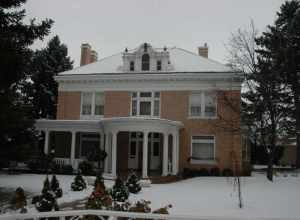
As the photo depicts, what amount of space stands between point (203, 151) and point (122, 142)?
596 centimetres

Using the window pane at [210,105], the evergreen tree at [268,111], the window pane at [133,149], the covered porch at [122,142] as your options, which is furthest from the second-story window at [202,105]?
the window pane at [133,149]

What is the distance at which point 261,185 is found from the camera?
60.4 feet

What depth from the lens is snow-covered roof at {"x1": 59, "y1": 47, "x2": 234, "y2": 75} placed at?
24516mm

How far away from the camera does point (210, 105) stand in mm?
23641

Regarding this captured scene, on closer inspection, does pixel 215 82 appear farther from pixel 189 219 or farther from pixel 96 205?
pixel 189 219

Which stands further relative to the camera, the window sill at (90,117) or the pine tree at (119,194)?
the window sill at (90,117)

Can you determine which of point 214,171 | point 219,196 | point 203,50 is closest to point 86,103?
point 214,171

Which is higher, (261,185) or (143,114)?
(143,114)

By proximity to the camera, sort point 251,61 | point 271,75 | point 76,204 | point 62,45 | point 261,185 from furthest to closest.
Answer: point 62,45, point 251,61, point 271,75, point 261,185, point 76,204

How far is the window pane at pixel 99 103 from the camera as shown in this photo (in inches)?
1006

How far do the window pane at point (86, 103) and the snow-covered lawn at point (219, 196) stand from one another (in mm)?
7257

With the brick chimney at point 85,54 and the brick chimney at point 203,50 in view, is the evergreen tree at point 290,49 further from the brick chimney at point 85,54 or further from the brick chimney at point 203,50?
the brick chimney at point 85,54

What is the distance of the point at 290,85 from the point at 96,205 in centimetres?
2240

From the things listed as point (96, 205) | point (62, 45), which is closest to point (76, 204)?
point (96, 205)
